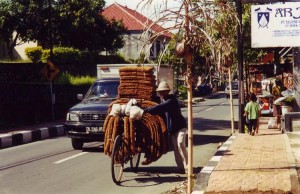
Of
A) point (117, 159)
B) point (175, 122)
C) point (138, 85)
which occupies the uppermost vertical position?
point (138, 85)

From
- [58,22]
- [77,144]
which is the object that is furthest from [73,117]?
[58,22]

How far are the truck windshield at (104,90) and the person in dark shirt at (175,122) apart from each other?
429 centimetres

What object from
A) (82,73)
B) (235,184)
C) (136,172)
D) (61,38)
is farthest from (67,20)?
(235,184)

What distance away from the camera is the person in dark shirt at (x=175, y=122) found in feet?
29.3

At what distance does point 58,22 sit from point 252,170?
29.5 meters

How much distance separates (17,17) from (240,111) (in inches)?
937

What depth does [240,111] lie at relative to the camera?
639 inches

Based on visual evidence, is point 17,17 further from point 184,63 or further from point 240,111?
point 184,63

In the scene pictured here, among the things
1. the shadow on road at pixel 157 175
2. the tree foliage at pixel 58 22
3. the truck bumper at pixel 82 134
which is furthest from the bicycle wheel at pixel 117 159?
the tree foliage at pixel 58 22

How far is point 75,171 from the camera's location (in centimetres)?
984

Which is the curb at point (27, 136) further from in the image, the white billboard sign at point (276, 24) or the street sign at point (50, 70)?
the white billboard sign at point (276, 24)

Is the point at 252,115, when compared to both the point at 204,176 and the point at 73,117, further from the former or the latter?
the point at 204,176

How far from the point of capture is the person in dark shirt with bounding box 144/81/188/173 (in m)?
8.94

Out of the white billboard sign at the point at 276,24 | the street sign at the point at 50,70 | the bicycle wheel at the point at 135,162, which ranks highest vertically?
the white billboard sign at the point at 276,24
